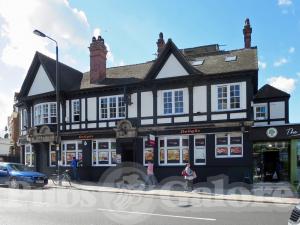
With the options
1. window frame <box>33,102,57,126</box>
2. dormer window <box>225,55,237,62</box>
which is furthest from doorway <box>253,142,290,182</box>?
window frame <box>33,102,57,126</box>

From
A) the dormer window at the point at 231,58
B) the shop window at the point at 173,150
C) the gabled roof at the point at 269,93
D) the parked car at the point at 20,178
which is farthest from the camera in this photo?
the gabled roof at the point at 269,93

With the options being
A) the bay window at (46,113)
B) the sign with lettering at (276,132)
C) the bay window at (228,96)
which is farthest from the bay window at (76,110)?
the sign with lettering at (276,132)

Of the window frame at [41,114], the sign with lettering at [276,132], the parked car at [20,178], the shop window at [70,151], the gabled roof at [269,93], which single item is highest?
the gabled roof at [269,93]

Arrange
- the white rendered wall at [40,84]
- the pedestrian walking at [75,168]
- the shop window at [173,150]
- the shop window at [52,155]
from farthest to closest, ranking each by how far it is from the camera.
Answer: the white rendered wall at [40,84]
the shop window at [52,155]
the pedestrian walking at [75,168]
the shop window at [173,150]

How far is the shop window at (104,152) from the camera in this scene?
25.9 m

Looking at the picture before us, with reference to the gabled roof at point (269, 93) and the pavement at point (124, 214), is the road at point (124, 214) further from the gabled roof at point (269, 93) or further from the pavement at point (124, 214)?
the gabled roof at point (269, 93)

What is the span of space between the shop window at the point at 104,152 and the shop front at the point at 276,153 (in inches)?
388

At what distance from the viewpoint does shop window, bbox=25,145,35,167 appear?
97.8ft

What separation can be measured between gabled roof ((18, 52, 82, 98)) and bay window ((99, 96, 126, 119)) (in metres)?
2.86

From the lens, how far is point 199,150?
75.2 feet

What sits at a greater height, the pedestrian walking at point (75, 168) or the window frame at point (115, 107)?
the window frame at point (115, 107)

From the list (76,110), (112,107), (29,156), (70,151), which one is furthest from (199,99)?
(29,156)

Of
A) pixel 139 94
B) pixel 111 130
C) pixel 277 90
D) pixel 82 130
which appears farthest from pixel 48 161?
pixel 277 90

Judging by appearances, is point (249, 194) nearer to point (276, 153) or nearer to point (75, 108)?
point (276, 153)
